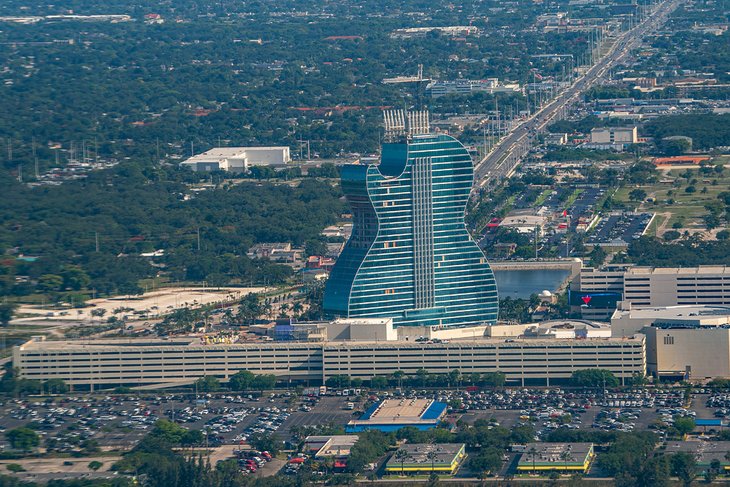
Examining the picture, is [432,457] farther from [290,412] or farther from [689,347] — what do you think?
[689,347]

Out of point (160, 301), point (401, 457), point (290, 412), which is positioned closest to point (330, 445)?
point (401, 457)

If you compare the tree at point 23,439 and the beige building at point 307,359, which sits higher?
the beige building at point 307,359

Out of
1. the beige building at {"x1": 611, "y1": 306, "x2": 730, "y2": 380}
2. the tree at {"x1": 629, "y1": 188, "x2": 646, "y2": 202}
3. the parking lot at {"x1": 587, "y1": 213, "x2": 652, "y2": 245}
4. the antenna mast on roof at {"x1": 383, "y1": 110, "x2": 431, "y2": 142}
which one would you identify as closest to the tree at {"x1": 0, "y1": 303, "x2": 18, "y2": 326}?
the antenna mast on roof at {"x1": 383, "y1": 110, "x2": 431, "y2": 142}

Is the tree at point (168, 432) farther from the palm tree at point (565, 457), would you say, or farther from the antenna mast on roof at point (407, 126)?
the antenna mast on roof at point (407, 126)

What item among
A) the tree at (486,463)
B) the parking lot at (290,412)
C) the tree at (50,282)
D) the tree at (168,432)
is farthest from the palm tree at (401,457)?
the tree at (50,282)

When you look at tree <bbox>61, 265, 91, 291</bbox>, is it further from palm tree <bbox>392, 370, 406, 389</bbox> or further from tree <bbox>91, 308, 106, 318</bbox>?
palm tree <bbox>392, 370, 406, 389</bbox>

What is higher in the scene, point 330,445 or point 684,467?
point 684,467

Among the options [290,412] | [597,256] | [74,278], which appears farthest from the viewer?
[597,256]

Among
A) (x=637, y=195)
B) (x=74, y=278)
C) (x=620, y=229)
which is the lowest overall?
(x=620, y=229)
